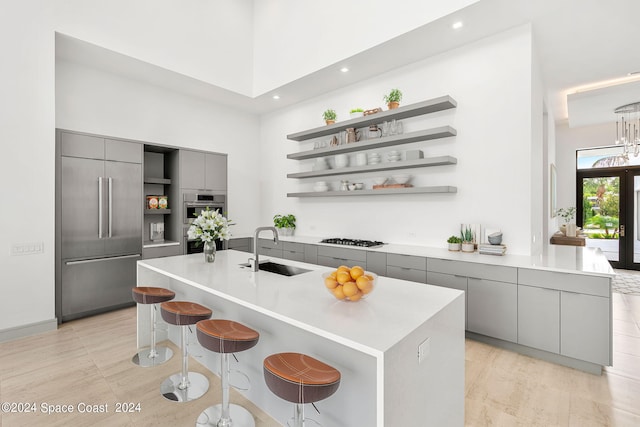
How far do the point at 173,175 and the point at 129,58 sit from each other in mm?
1604

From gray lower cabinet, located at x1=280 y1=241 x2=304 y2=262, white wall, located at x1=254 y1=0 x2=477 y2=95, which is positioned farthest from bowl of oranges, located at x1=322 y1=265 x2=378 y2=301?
gray lower cabinet, located at x1=280 y1=241 x2=304 y2=262

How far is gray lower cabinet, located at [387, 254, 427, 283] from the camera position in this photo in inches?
134

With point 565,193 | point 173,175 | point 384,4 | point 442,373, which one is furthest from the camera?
point 565,193

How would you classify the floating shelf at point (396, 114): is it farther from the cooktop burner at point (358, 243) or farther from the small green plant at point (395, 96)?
the cooktop burner at point (358, 243)

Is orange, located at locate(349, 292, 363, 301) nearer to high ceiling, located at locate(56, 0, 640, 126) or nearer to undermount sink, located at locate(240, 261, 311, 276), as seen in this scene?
undermount sink, located at locate(240, 261, 311, 276)

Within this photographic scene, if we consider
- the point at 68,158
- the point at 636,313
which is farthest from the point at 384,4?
the point at 636,313

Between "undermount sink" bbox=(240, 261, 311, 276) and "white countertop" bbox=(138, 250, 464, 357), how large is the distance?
13 cm

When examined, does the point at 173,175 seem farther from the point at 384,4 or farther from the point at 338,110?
the point at 384,4

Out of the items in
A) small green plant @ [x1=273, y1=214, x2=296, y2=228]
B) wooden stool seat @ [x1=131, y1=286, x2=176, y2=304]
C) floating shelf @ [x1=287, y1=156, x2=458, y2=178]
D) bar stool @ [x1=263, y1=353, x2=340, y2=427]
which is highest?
floating shelf @ [x1=287, y1=156, x2=458, y2=178]

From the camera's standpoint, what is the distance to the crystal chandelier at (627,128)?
5.52 m

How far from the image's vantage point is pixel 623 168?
675 cm

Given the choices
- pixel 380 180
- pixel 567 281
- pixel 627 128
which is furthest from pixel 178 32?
pixel 627 128

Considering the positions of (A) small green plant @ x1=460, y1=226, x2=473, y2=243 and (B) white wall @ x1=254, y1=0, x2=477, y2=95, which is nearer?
(B) white wall @ x1=254, y1=0, x2=477, y2=95

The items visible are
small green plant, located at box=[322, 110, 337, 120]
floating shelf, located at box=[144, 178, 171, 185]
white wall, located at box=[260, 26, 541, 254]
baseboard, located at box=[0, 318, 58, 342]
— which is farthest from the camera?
small green plant, located at box=[322, 110, 337, 120]
